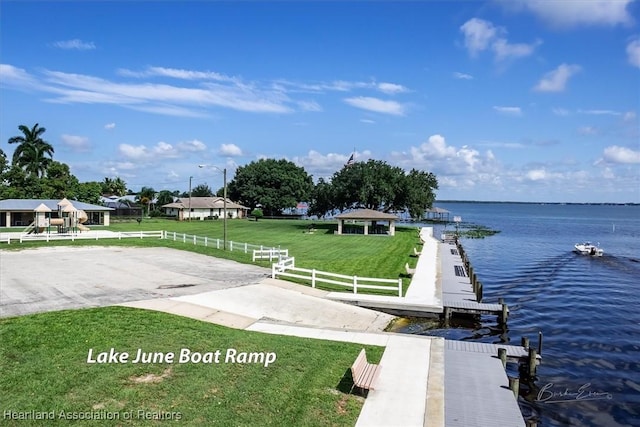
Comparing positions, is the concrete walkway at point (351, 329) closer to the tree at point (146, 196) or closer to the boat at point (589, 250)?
the boat at point (589, 250)

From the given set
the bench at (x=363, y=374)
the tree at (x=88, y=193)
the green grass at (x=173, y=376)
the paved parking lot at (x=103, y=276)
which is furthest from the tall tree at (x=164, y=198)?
the bench at (x=363, y=374)

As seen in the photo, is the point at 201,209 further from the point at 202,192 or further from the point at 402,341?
the point at 402,341

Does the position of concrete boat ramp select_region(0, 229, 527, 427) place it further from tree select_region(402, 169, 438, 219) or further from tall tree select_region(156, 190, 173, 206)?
tall tree select_region(156, 190, 173, 206)

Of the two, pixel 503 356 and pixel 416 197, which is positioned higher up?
pixel 416 197

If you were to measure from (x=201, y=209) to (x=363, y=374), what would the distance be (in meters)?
91.2

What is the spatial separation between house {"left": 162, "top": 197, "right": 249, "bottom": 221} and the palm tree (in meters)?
25.3

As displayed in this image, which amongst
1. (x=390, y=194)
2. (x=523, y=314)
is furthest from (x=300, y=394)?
(x=390, y=194)

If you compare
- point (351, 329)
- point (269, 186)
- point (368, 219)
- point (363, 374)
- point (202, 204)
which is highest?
point (269, 186)

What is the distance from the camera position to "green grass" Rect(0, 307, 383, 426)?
982 centimetres

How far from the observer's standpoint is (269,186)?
10912cm

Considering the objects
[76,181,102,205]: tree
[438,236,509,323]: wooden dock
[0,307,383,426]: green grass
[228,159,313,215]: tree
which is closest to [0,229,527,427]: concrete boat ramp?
[438,236,509,323]: wooden dock

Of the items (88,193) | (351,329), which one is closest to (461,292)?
(351,329)

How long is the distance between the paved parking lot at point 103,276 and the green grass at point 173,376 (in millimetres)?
3985

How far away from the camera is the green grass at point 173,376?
32.2ft
